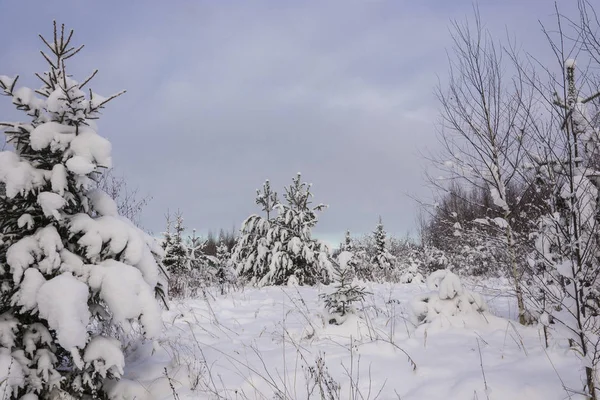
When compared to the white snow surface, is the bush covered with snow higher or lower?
lower

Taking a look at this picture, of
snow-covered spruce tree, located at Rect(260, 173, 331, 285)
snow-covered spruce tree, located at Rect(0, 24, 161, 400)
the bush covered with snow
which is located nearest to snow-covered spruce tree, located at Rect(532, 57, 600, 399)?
the bush covered with snow

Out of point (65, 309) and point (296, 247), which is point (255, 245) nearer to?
point (296, 247)

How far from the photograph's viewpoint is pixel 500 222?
4.30m

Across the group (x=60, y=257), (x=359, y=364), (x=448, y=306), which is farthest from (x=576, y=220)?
(x=60, y=257)

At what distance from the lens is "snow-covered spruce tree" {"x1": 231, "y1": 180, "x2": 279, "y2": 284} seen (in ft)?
39.7

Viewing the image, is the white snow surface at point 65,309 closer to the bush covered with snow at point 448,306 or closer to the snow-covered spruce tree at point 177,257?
the bush covered with snow at point 448,306

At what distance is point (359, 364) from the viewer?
322 centimetres

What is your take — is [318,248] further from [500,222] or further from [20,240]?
Answer: [20,240]

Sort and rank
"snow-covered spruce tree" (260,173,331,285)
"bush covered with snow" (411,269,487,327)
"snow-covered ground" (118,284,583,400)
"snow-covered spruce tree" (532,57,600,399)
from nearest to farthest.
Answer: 1. "snow-covered spruce tree" (532,57,600,399)
2. "snow-covered ground" (118,284,583,400)
3. "bush covered with snow" (411,269,487,327)
4. "snow-covered spruce tree" (260,173,331,285)

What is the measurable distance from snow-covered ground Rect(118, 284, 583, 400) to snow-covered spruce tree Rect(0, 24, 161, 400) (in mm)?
440

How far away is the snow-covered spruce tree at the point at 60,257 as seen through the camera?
7.59ft

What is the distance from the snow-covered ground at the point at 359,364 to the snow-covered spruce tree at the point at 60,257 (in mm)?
440

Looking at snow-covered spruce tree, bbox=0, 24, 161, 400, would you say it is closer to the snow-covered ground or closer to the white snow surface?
the white snow surface

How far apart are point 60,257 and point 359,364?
253cm
